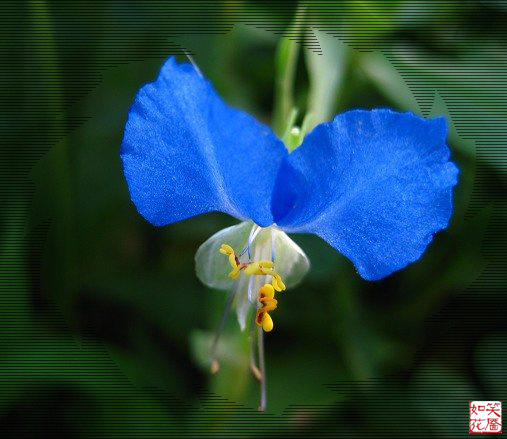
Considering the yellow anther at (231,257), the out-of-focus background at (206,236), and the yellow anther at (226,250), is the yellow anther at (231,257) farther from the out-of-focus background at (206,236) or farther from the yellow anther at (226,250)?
the out-of-focus background at (206,236)

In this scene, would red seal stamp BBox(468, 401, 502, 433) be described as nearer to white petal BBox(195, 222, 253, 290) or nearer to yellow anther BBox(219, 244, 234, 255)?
white petal BBox(195, 222, 253, 290)

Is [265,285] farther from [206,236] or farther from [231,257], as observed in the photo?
[206,236]

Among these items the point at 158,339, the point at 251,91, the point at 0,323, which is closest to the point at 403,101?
the point at 251,91

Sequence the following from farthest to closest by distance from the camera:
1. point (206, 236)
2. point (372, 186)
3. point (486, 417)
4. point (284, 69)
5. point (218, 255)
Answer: point (206, 236) → point (486, 417) → point (284, 69) → point (218, 255) → point (372, 186)

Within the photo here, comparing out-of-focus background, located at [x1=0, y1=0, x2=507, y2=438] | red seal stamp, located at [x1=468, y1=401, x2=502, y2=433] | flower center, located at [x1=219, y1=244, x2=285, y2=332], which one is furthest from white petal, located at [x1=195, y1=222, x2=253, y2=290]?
red seal stamp, located at [x1=468, y1=401, x2=502, y2=433]

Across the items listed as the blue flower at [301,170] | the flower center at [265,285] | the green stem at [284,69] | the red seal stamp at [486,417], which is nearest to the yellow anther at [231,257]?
the flower center at [265,285]

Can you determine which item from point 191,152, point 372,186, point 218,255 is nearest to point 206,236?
point 218,255
